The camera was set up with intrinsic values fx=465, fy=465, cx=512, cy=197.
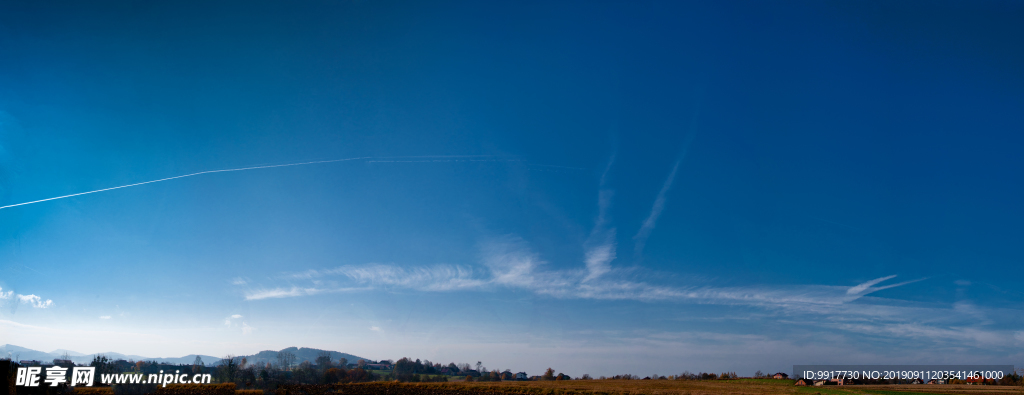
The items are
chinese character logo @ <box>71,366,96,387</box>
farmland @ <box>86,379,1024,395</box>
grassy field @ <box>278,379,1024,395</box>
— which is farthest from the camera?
farmland @ <box>86,379,1024,395</box>

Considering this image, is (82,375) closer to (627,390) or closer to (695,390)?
(627,390)

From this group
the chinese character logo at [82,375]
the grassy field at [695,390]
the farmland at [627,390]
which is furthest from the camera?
the farmland at [627,390]

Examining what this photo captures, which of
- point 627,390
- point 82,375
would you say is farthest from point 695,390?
point 82,375

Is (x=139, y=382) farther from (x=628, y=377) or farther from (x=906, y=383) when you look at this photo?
(x=906, y=383)

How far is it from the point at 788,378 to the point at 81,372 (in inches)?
3603

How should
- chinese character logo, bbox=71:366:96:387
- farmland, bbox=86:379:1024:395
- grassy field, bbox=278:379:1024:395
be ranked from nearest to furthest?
chinese character logo, bbox=71:366:96:387 < grassy field, bbox=278:379:1024:395 < farmland, bbox=86:379:1024:395

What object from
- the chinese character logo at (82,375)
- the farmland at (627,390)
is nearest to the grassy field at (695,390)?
the farmland at (627,390)

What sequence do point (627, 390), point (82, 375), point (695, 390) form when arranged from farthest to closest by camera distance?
point (627, 390) < point (695, 390) < point (82, 375)

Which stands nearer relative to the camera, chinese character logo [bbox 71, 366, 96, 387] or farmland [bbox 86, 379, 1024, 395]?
chinese character logo [bbox 71, 366, 96, 387]

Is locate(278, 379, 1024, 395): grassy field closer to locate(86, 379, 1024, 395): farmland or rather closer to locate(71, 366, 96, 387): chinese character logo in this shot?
locate(86, 379, 1024, 395): farmland

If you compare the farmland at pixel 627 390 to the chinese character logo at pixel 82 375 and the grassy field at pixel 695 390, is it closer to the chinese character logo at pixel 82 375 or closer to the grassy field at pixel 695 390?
the grassy field at pixel 695 390

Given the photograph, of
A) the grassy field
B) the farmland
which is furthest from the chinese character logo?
the grassy field

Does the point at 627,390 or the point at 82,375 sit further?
the point at 627,390

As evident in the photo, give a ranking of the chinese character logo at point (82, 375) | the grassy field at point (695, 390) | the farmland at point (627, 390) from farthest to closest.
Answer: the farmland at point (627, 390) < the grassy field at point (695, 390) < the chinese character logo at point (82, 375)
